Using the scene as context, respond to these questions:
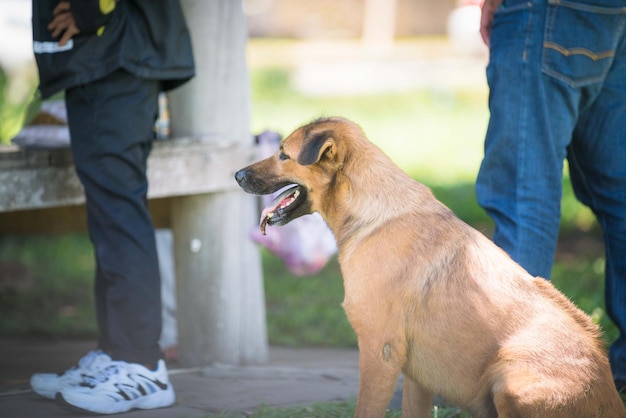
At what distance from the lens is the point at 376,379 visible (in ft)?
11.6

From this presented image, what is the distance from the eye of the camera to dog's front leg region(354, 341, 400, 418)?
139 inches

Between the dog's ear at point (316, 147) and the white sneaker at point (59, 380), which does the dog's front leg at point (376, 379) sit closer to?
the dog's ear at point (316, 147)

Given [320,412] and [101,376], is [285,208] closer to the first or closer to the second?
[320,412]

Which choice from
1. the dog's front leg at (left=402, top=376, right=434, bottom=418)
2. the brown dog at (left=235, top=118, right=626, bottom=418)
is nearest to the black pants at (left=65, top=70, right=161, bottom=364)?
the brown dog at (left=235, top=118, right=626, bottom=418)

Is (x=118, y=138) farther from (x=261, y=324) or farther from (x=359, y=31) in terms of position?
(x=359, y=31)

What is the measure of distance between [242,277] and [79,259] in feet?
11.2

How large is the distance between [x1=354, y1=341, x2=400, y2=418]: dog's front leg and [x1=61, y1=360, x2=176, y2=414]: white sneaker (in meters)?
1.11

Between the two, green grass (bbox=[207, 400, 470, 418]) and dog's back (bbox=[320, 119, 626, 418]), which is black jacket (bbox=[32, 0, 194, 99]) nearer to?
dog's back (bbox=[320, 119, 626, 418])

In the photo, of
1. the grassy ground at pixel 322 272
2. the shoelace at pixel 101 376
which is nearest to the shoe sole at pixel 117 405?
the shoelace at pixel 101 376

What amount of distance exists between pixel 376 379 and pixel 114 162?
1.57 metres

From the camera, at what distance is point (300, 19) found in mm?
23281

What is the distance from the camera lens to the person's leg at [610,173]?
423cm

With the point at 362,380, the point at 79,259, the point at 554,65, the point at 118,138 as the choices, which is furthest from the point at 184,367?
the point at 79,259

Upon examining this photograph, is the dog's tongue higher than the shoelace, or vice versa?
the dog's tongue
